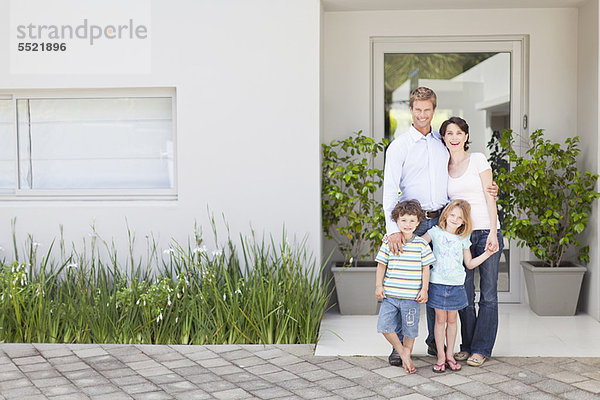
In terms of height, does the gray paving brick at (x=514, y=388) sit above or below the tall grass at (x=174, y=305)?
below

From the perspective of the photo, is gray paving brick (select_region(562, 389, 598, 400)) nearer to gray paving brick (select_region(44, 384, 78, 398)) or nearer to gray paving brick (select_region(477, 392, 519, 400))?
gray paving brick (select_region(477, 392, 519, 400))

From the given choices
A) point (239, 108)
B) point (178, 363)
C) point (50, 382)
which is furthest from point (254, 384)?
point (239, 108)

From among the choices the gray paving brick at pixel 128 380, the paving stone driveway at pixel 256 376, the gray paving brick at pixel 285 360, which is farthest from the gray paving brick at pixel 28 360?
the gray paving brick at pixel 285 360

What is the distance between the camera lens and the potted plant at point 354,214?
589cm

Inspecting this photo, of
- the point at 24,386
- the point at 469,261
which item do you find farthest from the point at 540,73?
the point at 24,386

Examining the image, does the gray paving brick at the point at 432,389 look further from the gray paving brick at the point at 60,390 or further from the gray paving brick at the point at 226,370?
the gray paving brick at the point at 60,390

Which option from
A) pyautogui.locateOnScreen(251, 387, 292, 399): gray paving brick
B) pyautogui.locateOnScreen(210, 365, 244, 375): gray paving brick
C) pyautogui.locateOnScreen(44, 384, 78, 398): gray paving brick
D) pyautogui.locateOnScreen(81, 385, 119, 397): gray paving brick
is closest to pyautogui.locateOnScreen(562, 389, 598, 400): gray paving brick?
pyautogui.locateOnScreen(251, 387, 292, 399): gray paving brick

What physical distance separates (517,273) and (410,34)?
7.64 feet

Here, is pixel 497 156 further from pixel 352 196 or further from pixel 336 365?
pixel 336 365

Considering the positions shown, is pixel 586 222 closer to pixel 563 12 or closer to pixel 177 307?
pixel 563 12

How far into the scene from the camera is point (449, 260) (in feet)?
14.4

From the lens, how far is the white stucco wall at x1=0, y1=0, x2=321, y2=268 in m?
5.82

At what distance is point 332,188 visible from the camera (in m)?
5.95

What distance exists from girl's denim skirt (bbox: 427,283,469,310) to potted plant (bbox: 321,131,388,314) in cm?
147
